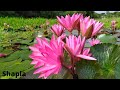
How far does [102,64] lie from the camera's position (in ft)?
1.57

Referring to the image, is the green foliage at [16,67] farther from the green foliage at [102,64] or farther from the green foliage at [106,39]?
the green foliage at [102,64]

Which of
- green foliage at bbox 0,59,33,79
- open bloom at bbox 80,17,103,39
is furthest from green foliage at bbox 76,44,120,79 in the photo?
green foliage at bbox 0,59,33,79

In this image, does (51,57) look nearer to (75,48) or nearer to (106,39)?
(75,48)

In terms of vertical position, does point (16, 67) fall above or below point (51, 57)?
below

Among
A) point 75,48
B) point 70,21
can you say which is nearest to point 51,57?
point 75,48

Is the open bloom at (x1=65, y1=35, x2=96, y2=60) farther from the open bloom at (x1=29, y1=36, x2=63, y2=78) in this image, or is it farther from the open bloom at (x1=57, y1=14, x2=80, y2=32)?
the open bloom at (x1=57, y1=14, x2=80, y2=32)

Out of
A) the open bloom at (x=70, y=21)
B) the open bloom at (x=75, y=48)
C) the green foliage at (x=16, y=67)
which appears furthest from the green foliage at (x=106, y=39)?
the open bloom at (x=75, y=48)

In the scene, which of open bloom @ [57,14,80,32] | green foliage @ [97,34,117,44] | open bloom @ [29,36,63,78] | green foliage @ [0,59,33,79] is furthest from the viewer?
green foliage @ [97,34,117,44]

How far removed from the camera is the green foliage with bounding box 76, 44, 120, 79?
17.4 inches

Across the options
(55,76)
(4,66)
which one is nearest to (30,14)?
(4,66)

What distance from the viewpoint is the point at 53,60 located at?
0.40 meters

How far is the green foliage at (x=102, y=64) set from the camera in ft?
1.45
